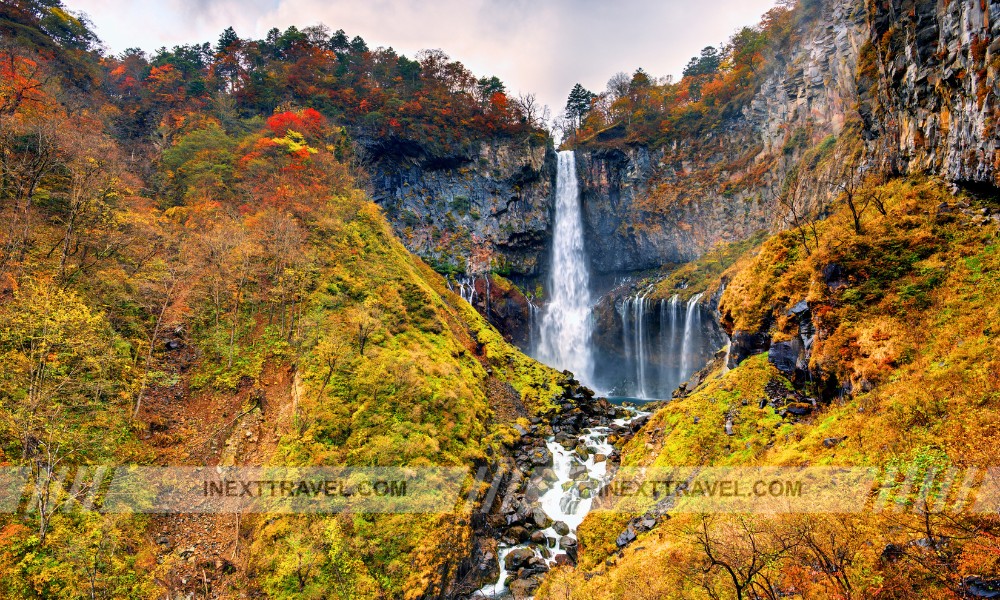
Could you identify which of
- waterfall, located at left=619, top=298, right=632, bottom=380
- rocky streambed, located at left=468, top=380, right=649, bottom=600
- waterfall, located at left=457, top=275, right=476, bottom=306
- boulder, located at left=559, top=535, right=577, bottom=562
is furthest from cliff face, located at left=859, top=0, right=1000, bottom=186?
waterfall, located at left=457, top=275, right=476, bottom=306

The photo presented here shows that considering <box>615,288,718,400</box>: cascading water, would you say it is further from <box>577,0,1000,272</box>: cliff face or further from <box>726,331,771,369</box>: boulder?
<box>726,331,771,369</box>: boulder

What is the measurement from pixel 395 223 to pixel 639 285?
27244 mm

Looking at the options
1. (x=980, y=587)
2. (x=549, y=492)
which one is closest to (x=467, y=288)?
(x=549, y=492)

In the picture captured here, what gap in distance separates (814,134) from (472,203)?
30.8m

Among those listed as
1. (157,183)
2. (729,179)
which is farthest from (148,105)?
(729,179)

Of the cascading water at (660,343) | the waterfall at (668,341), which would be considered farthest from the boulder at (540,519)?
the waterfall at (668,341)

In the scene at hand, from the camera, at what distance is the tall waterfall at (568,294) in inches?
1578

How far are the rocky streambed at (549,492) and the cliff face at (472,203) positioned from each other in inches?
900

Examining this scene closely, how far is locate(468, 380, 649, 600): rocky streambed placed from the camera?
39.3ft

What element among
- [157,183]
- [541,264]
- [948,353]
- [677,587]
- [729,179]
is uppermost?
[729,179]

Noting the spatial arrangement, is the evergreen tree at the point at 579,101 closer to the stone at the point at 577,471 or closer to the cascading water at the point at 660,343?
the cascading water at the point at 660,343

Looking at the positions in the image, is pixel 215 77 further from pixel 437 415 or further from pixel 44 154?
pixel 437 415

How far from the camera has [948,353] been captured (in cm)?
741

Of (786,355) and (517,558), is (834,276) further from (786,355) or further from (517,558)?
(517,558)
